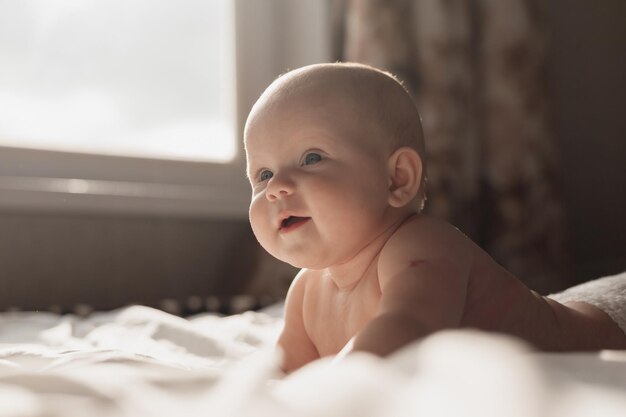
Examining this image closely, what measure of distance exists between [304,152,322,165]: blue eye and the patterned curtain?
4.08 ft

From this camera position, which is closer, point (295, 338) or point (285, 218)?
point (285, 218)

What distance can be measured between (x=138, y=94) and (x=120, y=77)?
66 mm

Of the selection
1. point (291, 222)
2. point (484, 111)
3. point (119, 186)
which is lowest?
point (119, 186)

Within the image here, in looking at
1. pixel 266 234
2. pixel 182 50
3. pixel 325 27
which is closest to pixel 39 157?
pixel 182 50

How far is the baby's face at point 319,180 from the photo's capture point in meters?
0.80

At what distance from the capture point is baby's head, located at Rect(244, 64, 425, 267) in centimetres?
80

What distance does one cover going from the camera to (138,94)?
7.00 feet

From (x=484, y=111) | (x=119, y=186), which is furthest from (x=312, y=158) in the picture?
(x=484, y=111)

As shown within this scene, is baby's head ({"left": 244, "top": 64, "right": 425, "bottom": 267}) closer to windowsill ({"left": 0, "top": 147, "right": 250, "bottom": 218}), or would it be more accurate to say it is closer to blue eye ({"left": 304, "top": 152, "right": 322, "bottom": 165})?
blue eye ({"left": 304, "top": 152, "right": 322, "bottom": 165})

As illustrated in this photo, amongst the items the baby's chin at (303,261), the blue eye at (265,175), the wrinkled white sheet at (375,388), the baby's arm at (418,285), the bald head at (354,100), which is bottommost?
the baby's chin at (303,261)

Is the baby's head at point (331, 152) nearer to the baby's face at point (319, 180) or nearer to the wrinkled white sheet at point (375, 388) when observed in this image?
the baby's face at point (319, 180)

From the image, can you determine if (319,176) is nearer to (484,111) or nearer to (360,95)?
(360,95)

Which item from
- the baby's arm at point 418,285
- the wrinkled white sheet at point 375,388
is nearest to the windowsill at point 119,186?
the baby's arm at point 418,285

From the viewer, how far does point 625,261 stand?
2.77 metres
